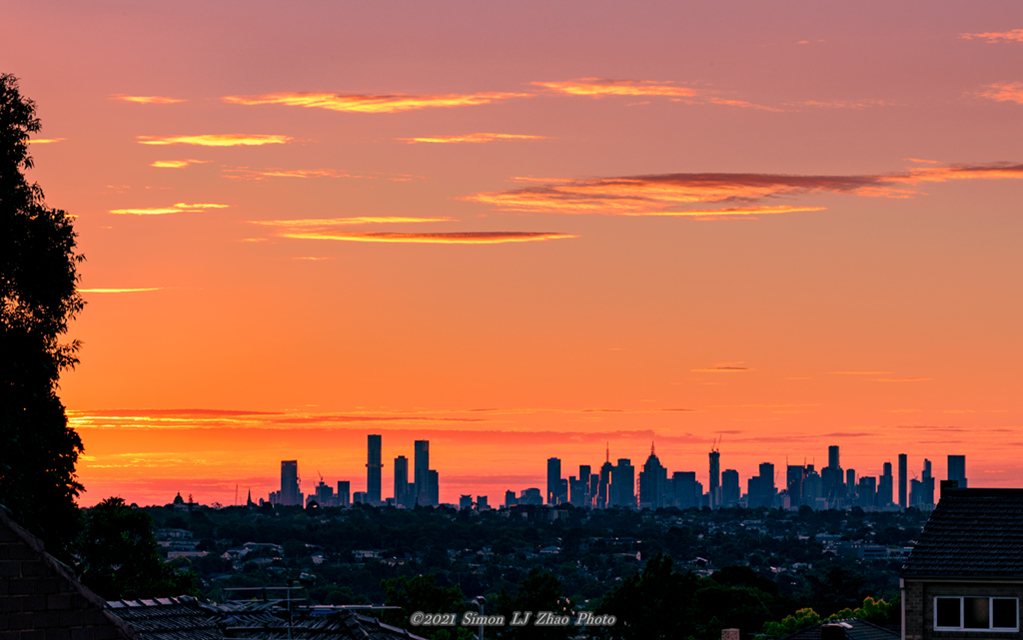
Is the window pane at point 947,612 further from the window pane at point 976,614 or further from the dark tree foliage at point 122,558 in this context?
the dark tree foliage at point 122,558

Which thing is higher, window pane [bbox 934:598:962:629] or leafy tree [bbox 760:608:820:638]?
window pane [bbox 934:598:962:629]

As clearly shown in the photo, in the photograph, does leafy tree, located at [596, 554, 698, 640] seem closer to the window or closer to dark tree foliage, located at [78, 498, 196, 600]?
dark tree foliage, located at [78, 498, 196, 600]

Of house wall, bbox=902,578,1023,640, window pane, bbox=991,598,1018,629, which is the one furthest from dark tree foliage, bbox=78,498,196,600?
window pane, bbox=991,598,1018,629

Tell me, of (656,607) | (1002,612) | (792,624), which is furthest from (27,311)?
(792,624)

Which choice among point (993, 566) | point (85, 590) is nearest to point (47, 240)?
point (85, 590)

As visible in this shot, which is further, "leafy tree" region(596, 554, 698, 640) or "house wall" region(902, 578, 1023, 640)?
"leafy tree" region(596, 554, 698, 640)

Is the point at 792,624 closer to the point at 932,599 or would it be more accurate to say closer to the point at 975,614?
the point at 932,599
